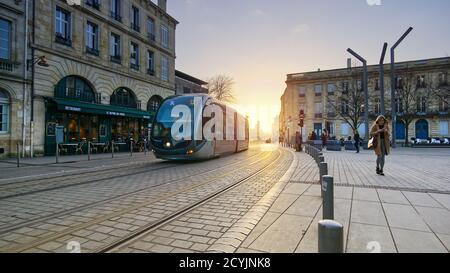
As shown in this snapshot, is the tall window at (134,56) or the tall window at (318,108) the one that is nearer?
the tall window at (134,56)

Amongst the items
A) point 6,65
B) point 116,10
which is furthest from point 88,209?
point 116,10

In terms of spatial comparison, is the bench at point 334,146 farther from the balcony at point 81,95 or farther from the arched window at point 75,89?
the arched window at point 75,89

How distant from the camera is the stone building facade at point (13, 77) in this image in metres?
14.7

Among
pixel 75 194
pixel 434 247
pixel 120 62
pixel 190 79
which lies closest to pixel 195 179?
pixel 75 194

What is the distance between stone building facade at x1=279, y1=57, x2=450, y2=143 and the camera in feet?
134

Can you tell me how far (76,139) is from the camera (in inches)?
723

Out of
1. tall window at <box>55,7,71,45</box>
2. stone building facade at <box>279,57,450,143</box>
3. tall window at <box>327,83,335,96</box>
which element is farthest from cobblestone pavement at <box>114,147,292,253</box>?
tall window at <box>327,83,335,96</box>

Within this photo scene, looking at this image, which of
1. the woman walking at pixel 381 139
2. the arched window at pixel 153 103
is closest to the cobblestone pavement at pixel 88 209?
the woman walking at pixel 381 139

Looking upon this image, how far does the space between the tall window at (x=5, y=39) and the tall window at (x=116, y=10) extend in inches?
336

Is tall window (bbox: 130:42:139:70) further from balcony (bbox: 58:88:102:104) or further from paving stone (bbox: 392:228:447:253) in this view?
paving stone (bbox: 392:228:447:253)

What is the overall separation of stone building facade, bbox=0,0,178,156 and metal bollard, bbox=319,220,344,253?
15.5m

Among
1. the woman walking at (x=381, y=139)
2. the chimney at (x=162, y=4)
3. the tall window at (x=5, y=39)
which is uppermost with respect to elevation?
the chimney at (x=162, y=4)
